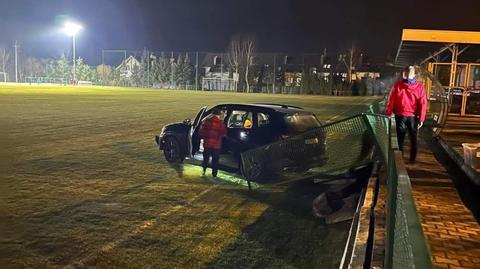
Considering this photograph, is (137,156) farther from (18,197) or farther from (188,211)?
(188,211)

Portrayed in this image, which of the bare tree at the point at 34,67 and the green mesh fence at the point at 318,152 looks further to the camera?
the bare tree at the point at 34,67

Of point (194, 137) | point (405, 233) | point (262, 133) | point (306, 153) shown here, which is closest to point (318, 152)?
point (306, 153)

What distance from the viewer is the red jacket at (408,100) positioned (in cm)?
781

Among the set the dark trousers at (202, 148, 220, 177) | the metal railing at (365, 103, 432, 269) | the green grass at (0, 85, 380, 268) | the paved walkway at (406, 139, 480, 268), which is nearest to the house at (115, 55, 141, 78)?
the green grass at (0, 85, 380, 268)

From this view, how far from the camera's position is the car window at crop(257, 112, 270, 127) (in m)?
9.49

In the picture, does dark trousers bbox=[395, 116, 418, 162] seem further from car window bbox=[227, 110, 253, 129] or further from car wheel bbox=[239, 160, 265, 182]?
car window bbox=[227, 110, 253, 129]

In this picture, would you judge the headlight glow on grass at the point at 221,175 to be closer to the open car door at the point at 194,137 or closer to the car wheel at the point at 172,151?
the open car door at the point at 194,137

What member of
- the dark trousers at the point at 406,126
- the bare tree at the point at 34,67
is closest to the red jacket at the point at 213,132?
the dark trousers at the point at 406,126

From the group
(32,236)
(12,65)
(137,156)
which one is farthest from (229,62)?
(32,236)

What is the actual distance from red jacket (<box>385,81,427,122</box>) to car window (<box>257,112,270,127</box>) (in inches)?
96.8

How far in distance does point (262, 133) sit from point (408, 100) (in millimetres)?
2859

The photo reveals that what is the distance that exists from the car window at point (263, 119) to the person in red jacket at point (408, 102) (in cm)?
245

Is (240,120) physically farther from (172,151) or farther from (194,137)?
(172,151)

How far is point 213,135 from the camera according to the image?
9.41m
